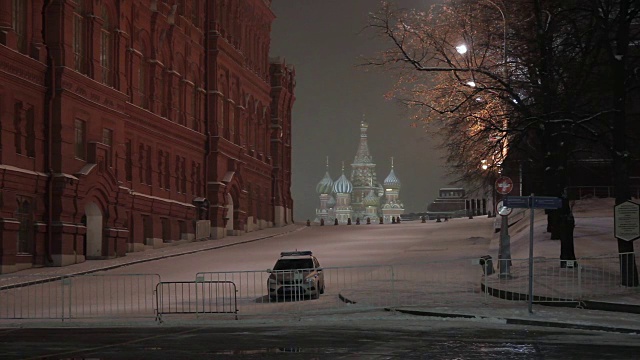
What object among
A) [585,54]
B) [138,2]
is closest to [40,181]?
[138,2]

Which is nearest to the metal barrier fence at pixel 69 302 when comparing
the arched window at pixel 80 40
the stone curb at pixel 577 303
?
the stone curb at pixel 577 303

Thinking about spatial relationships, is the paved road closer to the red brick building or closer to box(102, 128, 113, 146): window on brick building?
the red brick building

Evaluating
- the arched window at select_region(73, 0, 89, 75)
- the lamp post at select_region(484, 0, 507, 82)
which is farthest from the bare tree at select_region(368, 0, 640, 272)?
the arched window at select_region(73, 0, 89, 75)

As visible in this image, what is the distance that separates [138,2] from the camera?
52.3m

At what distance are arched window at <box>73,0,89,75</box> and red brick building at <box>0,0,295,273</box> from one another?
0.08 meters

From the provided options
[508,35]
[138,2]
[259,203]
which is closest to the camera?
[508,35]

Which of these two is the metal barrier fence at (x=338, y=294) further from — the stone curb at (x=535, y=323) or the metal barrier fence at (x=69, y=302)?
the stone curb at (x=535, y=323)

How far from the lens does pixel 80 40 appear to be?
145 feet

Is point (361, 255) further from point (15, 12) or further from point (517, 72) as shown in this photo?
point (15, 12)

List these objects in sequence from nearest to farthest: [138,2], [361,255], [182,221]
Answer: [361,255]
[138,2]
[182,221]

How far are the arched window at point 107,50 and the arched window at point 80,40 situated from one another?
7.72 feet

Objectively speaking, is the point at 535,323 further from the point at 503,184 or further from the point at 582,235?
the point at 582,235

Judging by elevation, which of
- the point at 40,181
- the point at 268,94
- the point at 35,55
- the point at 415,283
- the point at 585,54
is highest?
the point at 268,94

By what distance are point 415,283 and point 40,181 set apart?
19748mm
